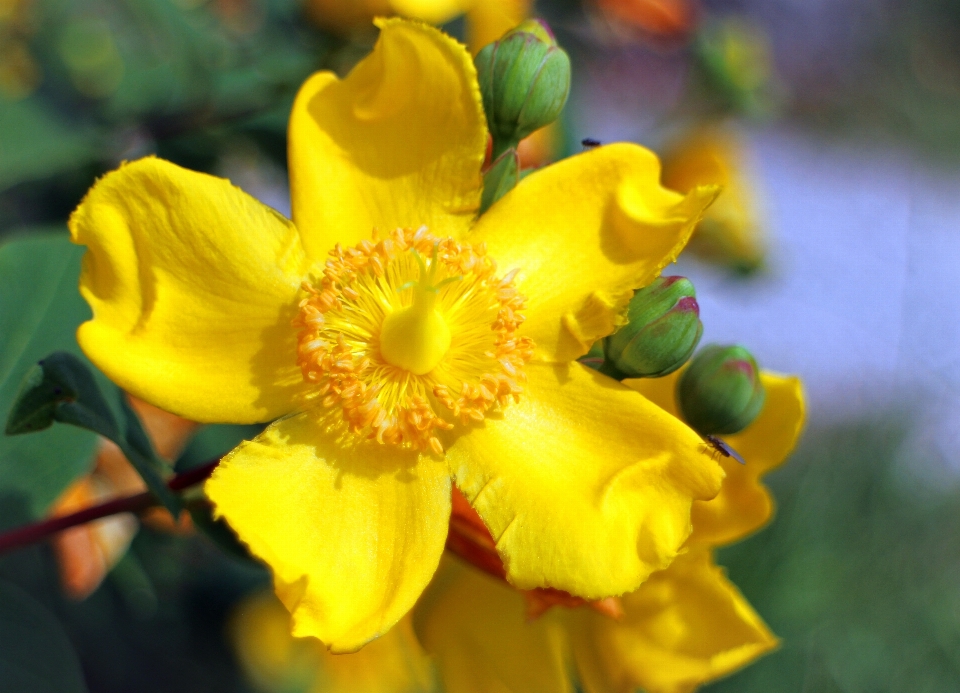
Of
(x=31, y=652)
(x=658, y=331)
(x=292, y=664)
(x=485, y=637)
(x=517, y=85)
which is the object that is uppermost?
(x=517, y=85)

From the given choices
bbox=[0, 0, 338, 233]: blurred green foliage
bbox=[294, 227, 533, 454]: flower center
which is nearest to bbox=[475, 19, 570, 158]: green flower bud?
bbox=[294, 227, 533, 454]: flower center

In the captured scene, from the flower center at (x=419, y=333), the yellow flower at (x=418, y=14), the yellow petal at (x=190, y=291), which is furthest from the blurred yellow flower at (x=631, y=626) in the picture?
the yellow flower at (x=418, y=14)

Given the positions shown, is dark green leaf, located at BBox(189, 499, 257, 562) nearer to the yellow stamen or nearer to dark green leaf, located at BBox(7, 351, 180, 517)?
dark green leaf, located at BBox(7, 351, 180, 517)

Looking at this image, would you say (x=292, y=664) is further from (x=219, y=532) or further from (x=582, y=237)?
(x=582, y=237)

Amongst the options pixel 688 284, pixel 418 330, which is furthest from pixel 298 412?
pixel 688 284

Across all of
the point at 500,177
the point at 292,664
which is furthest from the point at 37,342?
the point at 292,664

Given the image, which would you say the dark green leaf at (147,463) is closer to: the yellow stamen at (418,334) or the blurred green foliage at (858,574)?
the yellow stamen at (418,334)
